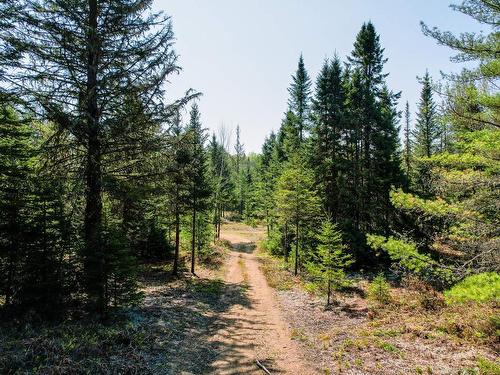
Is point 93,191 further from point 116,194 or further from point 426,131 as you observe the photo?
A: point 426,131

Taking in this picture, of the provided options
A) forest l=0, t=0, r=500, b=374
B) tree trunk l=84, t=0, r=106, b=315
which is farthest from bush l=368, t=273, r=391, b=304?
tree trunk l=84, t=0, r=106, b=315

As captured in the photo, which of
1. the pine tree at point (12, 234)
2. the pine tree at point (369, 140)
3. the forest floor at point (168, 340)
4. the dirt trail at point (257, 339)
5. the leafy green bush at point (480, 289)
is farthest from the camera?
the pine tree at point (369, 140)

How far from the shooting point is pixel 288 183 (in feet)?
85.8

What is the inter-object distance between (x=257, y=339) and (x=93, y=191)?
8902 millimetres

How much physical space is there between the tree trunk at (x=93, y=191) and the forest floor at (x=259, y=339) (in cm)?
134

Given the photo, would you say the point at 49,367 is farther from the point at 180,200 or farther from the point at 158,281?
the point at 180,200

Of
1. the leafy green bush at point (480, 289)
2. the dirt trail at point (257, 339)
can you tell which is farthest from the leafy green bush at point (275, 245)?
the leafy green bush at point (480, 289)

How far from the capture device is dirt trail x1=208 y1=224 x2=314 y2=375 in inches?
395

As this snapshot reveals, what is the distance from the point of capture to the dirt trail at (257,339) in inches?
395

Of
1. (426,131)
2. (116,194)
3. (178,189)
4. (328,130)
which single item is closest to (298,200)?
(328,130)

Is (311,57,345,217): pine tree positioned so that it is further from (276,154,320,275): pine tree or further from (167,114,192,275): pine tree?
(167,114,192,275): pine tree

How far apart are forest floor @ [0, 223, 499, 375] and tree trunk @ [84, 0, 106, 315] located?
1.34m

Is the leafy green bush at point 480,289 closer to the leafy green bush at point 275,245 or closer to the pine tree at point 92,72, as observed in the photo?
the pine tree at point 92,72

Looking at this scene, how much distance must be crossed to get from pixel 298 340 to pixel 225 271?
16.6 m
